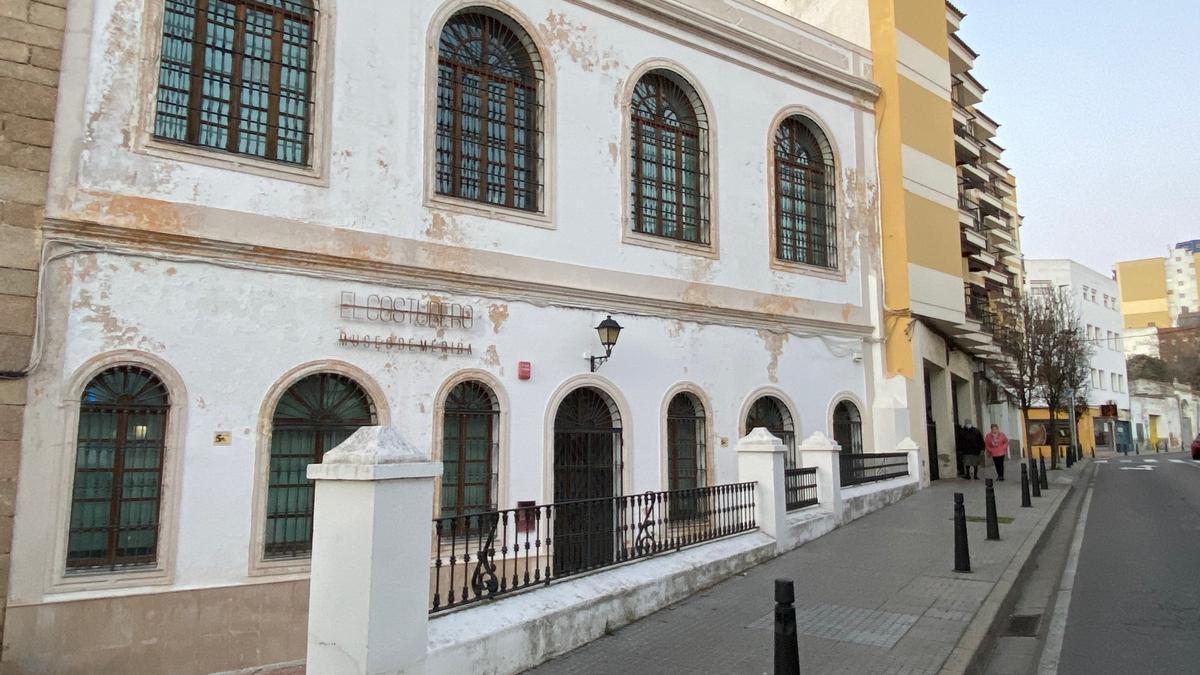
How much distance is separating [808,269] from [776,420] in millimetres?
3252

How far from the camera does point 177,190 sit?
8875 mm

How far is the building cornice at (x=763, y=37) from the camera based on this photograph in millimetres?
13453

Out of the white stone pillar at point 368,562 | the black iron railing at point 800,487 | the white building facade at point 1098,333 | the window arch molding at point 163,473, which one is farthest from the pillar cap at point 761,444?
the white building facade at point 1098,333

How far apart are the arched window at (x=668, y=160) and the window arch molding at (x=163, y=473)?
762 centimetres

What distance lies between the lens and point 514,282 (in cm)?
1116

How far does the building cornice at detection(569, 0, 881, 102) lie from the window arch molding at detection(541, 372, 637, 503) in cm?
639

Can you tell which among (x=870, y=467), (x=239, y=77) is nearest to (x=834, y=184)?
(x=870, y=467)

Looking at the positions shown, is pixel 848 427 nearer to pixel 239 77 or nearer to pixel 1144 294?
pixel 239 77

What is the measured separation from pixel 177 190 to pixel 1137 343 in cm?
9709

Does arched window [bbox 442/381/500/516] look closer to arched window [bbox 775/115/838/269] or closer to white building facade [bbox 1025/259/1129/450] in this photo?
arched window [bbox 775/115/838/269]

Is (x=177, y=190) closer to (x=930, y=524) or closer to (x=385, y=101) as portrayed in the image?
(x=385, y=101)

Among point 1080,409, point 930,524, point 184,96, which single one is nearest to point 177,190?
point 184,96

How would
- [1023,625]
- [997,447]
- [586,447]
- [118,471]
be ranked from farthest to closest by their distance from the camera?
[997,447], [586,447], [118,471], [1023,625]

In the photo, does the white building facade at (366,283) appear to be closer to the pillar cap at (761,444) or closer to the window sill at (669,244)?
the window sill at (669,244)
